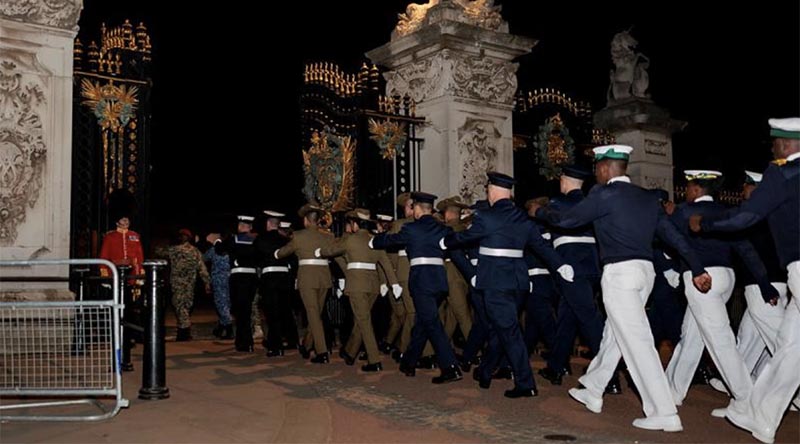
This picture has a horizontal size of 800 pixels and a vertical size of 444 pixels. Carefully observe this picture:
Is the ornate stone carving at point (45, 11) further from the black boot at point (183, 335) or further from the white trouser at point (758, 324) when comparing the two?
Result: the white trouser at point (758, 324)

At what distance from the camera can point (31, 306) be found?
6.13 meters

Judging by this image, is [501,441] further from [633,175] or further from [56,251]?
[633,175]

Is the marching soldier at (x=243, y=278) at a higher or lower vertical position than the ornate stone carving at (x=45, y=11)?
lower

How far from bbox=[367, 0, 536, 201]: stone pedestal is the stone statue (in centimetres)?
321

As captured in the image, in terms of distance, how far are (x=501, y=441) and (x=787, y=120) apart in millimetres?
2998

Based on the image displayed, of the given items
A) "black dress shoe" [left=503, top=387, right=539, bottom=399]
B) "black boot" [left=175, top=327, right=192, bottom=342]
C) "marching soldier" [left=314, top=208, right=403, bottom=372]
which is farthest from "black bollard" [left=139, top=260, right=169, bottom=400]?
"black boot" [left=175, top=327, right=192, bottom=342]

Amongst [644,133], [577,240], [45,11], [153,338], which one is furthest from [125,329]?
[644,133]

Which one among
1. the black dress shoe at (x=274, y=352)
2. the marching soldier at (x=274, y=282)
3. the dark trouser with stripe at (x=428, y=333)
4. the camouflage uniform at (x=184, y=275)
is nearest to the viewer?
the dark trouser with stripe at (x=428, y=333)

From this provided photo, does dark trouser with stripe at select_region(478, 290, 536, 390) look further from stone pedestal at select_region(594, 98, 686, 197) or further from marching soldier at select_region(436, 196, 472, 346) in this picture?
stone pedestal at select_region(594, 98, 686, 197)

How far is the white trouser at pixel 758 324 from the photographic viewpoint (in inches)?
270

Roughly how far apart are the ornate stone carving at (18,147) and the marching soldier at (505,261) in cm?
493

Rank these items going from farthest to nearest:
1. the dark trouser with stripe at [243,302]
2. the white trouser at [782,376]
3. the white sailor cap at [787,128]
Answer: the dark trouser with stripe at [243,302], the white sailor cap at [787,128], the white trouser at [782,376]

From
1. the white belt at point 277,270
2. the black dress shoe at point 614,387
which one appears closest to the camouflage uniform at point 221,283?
the white belt at point 277,270

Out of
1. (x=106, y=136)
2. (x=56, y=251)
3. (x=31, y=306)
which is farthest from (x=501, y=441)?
(x=106, y=136)
